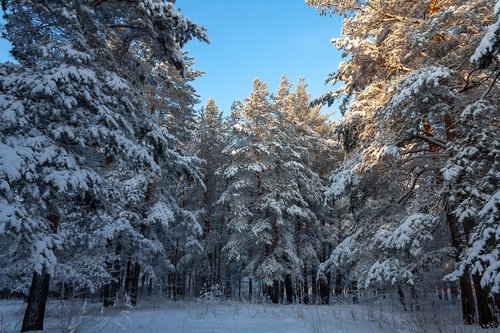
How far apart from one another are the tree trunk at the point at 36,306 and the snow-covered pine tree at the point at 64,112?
0.02m

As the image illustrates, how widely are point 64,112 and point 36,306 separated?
176 inches

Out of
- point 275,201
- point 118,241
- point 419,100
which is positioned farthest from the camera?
point 275,201

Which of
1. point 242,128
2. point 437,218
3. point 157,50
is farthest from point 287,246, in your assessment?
point 157,50

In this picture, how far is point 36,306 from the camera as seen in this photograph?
7.61 meters

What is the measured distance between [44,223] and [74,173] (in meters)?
1.00

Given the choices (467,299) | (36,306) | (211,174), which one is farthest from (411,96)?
(211,174)

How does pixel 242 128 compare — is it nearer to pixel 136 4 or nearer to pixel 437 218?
pixel 136 4

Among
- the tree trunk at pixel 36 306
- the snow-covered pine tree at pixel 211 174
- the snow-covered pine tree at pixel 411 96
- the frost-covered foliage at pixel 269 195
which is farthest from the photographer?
the snow-covered pine tree at pixel 211 174

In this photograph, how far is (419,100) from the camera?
9.01m

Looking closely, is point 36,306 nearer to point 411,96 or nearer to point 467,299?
point 411,96

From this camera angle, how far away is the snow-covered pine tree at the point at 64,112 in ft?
17.9

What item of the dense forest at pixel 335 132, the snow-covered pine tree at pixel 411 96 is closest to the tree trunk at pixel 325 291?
the dense forest at pixel 335 132

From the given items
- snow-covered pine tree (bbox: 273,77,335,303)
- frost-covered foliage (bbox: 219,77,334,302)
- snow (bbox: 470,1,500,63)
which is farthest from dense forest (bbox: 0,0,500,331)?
snow-covered pine tree (bbox: 273,77,335,303)

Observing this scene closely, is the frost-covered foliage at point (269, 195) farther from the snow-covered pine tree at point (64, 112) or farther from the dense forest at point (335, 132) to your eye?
the snow-covered pine tree at point (64, 112)
